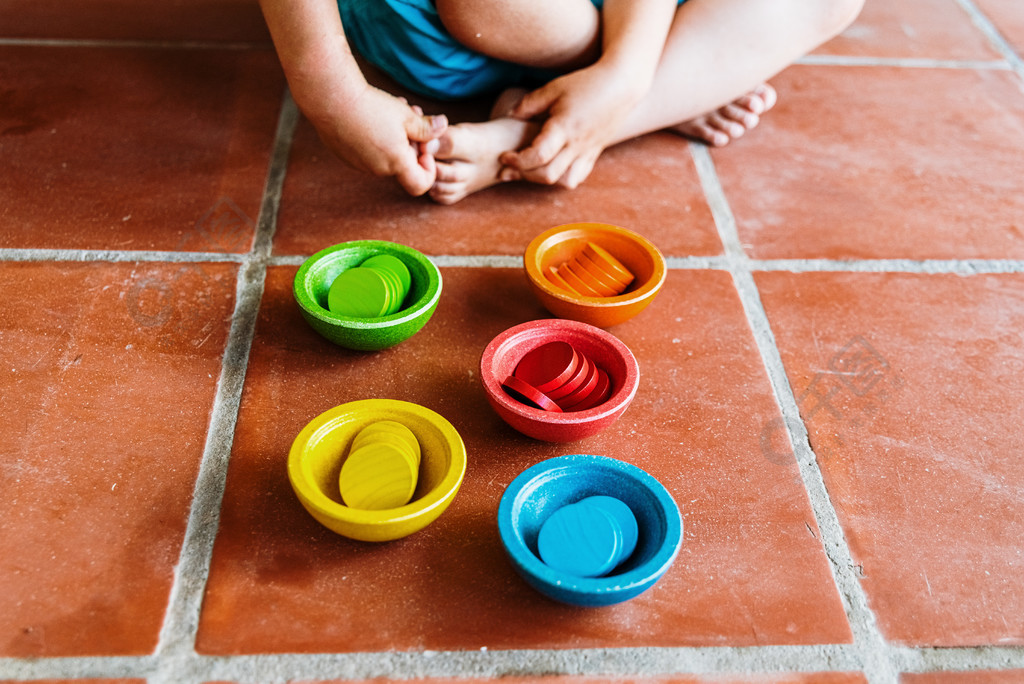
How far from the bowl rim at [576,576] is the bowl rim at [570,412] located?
4 cm

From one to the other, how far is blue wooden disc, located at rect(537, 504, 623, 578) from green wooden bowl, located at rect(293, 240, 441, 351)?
0.77ft

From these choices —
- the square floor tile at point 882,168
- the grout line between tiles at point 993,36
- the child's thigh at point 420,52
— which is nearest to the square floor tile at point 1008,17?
the grout line between tiles at point 993,36

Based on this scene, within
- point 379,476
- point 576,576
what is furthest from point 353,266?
point 576,576

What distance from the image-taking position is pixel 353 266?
837 mm

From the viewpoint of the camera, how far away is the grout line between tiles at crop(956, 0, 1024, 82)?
4.51 ft

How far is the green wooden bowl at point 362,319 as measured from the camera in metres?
0.74

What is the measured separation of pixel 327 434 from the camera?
26.2 inches

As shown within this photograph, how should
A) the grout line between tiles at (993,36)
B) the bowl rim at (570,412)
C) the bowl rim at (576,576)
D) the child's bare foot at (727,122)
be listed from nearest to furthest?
the bowl rim at (576,576) < the bowl rim at (570,412) < the child's bare foot at (727,122) < the grout line between tiles at (993,36)

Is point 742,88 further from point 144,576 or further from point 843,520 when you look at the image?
point 144,576

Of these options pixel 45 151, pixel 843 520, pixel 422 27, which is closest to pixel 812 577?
pixel 843 520

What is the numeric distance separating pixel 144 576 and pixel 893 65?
1319mm

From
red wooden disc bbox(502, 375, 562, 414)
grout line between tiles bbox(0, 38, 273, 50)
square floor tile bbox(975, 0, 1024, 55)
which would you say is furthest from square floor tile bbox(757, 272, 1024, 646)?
grout line between tiles bbox(0, 38, 273, 50)

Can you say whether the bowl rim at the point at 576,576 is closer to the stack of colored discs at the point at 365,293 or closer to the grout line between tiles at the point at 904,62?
the stack of colored discs at the point at 365,293

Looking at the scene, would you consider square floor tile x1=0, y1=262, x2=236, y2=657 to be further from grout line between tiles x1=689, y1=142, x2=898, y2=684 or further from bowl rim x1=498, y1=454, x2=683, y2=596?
grout line between tiles x1=689, y1=142, x2=898, y2=684
